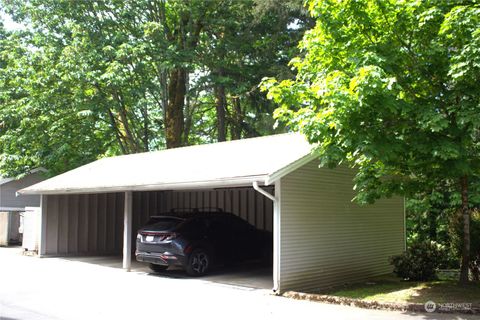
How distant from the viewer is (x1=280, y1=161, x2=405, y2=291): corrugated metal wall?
11141mm

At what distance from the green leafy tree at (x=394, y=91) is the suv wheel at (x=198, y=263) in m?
4.78

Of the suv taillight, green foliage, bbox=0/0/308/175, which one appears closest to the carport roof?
the suv taillight

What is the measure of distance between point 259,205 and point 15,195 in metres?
17.4

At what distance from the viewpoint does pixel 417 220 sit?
1936 cm

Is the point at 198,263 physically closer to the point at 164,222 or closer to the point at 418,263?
the point at 164,222

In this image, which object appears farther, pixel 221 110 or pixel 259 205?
pixel 221 110

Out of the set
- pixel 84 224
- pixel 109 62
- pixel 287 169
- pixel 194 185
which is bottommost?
pixel 84 224

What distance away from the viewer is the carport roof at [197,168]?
11.4 meters

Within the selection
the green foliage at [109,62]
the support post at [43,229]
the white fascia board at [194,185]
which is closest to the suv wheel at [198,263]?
the white fascia board at [194,185]

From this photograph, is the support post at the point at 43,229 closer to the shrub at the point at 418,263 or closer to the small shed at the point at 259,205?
the small shed at the point at 259,205

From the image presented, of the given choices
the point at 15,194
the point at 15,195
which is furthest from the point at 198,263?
the point at 15,195

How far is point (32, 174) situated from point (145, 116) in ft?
24.7

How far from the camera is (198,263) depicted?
13273 millimetres

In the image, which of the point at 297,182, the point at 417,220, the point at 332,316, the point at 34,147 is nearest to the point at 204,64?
the point at 34,147
